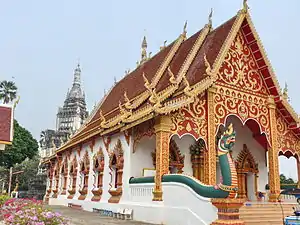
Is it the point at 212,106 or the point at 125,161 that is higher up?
the point at 212,106

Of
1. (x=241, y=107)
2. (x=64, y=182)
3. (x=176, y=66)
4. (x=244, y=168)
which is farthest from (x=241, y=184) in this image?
(x=64, y=182)

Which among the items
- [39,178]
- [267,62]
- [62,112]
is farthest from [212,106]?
[62,112]

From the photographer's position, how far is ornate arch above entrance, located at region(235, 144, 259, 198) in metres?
12.0

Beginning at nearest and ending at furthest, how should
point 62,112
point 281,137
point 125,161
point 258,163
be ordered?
1. point 125,161
2. point 281,137
3. point 258,163
4. point 62,112

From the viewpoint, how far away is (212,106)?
9531mm

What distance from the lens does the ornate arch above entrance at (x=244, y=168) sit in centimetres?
1202

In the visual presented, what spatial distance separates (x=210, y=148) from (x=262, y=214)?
6.80ft

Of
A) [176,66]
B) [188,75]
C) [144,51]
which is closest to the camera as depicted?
[188,75]

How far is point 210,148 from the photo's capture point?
367 inches

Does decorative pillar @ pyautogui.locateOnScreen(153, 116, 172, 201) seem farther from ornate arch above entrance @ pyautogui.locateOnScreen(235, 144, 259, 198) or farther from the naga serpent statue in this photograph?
ornate arch above entrance @ pyautogui.locateOnScreen(235, 144, 259, 198)

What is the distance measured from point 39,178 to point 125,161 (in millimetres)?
24307

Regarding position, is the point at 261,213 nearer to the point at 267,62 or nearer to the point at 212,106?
the point at 212,106

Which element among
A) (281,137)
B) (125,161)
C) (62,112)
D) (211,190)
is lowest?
(211,190)

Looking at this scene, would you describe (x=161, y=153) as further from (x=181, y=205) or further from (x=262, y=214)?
(x=262, y=214)
